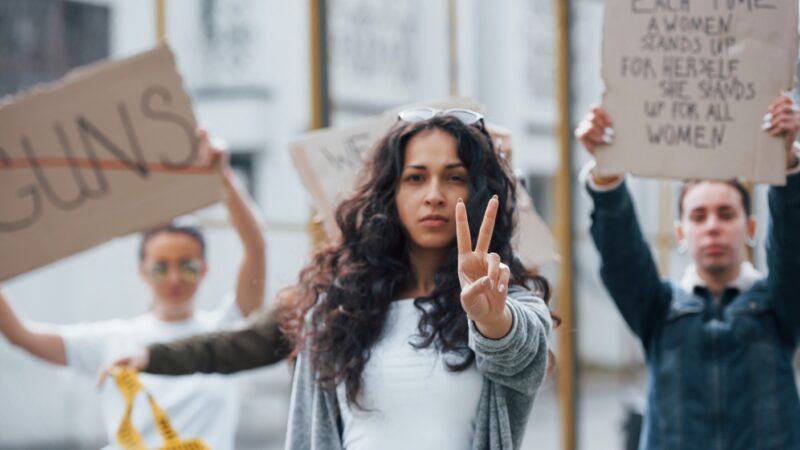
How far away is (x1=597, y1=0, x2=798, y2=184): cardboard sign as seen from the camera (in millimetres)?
3348

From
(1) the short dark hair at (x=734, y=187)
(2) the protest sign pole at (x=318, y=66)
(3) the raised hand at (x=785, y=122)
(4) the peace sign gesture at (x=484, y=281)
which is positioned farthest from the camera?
(2) the protest sign pole at (x=318, y=66)

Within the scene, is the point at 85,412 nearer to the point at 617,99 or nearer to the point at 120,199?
the point at 120,199

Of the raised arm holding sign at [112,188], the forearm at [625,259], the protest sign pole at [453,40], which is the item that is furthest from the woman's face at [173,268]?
the protest sign pole at [453,40]

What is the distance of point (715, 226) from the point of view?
3537 mm

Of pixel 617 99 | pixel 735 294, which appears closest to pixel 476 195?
pixel 617 99

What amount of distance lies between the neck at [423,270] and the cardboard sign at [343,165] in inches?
39.0

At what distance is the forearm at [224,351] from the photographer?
10.4 ft

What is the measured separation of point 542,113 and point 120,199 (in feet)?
16.5

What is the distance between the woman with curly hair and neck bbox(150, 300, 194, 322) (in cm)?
127

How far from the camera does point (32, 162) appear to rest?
12.5 ft

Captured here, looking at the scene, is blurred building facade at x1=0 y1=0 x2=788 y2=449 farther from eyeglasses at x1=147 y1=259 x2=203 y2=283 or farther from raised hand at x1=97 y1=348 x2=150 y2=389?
raised hand at x1=97 y1=348 x2=150 y2=389

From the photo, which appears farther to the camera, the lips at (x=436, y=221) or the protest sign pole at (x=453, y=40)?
the protest sign pole at (x=453, y=40)

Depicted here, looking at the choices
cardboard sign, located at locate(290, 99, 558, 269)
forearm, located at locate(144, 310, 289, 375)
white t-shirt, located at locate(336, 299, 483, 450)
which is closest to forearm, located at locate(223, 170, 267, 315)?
cardboard sign, located at locate(290, 99, 558, 269)

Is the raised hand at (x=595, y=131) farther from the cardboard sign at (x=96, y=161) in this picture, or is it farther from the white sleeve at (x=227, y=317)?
the white sleeve at (x=227, y=317)
